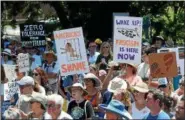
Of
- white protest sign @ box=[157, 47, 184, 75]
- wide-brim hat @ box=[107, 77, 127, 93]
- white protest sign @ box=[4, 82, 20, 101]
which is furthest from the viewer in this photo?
white protest sign @ box=[4, 82, 20, 101]

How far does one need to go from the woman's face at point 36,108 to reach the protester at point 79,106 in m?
0.68

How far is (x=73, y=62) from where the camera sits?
9703 mm

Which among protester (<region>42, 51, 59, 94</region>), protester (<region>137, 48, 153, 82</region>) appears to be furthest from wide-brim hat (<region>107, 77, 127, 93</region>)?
protester (<region>42, 51, 59, 94</region>)

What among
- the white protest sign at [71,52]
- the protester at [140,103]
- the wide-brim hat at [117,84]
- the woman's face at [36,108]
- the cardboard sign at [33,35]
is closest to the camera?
the woman's face at [36,108]

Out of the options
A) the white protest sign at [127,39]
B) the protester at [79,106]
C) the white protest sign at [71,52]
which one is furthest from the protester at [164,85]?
the protester at [79,106]

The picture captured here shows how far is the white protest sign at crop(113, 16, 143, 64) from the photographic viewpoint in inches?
375

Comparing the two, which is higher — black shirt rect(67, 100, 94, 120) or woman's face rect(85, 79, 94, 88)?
woman's face rect(85, 79, 94, 88)

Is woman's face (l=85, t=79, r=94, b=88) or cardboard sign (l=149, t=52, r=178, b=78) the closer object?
woman's face (l=85, t=79, r=94, b=88)

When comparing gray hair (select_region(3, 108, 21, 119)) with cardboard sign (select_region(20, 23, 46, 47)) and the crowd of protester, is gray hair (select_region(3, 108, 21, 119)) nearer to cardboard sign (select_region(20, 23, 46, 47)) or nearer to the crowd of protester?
the crowd of protester

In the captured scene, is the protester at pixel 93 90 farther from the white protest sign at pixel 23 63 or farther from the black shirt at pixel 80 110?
the white protest sign at pixel 23 63

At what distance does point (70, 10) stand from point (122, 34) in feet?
72.0

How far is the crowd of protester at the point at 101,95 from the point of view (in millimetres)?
6488

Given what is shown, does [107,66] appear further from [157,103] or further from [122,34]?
[157,103]

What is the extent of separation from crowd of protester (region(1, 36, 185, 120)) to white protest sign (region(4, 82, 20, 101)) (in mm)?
483
